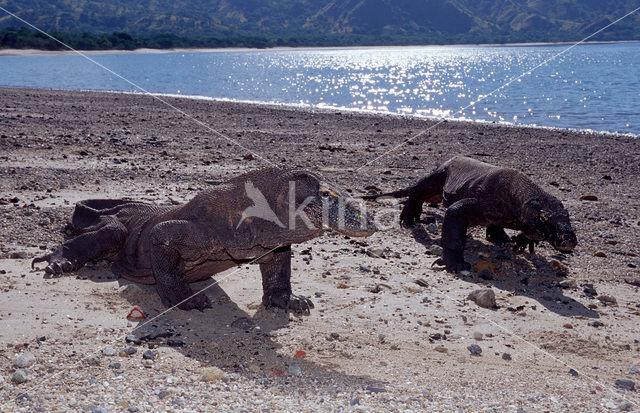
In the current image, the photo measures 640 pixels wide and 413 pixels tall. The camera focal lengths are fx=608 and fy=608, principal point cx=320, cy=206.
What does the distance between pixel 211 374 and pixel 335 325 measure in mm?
1519

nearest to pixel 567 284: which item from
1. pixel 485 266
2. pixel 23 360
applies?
pixel 485 266

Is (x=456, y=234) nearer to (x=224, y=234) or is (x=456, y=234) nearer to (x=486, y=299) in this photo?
(x=486, y=299)

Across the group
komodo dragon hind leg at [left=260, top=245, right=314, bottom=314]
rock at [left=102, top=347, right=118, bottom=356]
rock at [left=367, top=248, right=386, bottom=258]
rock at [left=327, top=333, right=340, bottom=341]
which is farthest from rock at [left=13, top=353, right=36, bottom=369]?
rock at [left=367, top=248, right=386, bottom=258]

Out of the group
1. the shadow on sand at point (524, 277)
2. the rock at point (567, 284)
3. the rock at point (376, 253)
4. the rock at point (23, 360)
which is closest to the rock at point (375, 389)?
the rock at point (23, 360)

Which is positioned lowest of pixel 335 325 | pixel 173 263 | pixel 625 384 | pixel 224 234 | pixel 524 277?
pixel 524 277

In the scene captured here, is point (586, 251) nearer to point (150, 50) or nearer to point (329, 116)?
point (329, 116)

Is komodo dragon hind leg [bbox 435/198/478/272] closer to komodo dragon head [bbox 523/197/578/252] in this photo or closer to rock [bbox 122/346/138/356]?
komodo dragon head [bbox 523/197/578/252]

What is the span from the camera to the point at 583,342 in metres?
5.45

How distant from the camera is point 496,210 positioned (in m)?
7.75

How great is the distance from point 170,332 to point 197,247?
829 mm

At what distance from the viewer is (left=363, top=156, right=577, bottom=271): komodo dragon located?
710 cm

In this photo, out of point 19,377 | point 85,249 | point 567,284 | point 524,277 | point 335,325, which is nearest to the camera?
point 19,377

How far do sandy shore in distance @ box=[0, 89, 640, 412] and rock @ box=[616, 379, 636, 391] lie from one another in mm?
76

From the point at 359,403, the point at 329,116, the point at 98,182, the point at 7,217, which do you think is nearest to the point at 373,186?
the point at 98,182
